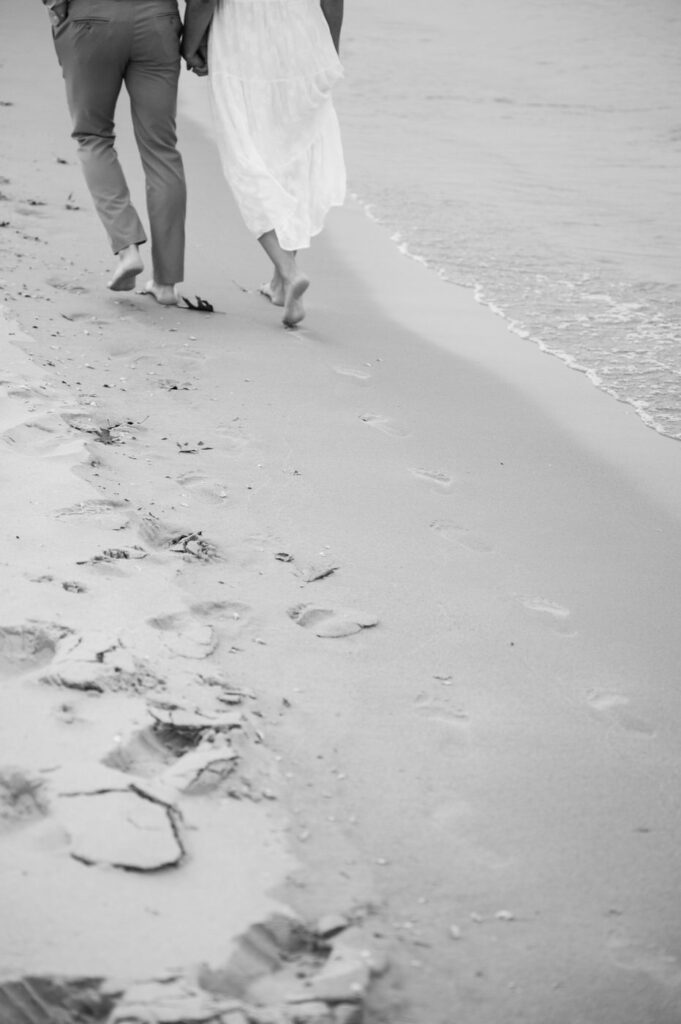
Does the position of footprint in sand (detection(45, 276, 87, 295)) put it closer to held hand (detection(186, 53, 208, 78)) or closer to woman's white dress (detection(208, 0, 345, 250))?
woman's white dress (detection(208, 0, 345, 250))

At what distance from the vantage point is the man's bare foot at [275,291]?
4.49 m

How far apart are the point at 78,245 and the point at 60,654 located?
3181 millimetres

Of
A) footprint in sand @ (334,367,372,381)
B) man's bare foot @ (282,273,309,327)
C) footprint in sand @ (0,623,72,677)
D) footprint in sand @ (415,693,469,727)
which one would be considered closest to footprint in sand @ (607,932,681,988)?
footprint in sand @ (415,693,469,727)

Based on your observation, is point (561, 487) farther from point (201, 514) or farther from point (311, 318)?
point (311, 318)

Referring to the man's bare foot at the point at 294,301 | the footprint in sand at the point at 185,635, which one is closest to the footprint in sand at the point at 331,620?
the footprint in sand at the point at 185,635

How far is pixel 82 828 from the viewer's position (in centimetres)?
164

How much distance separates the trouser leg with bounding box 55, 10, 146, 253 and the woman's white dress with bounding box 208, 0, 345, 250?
1.21ft

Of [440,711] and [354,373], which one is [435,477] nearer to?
[354,373]

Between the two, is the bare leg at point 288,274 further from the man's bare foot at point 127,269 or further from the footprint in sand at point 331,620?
the footprint in sand at point 331,620

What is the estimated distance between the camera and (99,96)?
4.02m

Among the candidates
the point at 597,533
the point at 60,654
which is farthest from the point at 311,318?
the point at 60,654

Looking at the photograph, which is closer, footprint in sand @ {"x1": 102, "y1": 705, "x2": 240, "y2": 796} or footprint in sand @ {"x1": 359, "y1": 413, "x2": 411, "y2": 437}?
footprint in sand @ {"x1": 102, "y1": 705, "x2": 240, "y2": 796}

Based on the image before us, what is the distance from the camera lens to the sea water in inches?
187

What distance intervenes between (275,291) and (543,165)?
14.0ft
